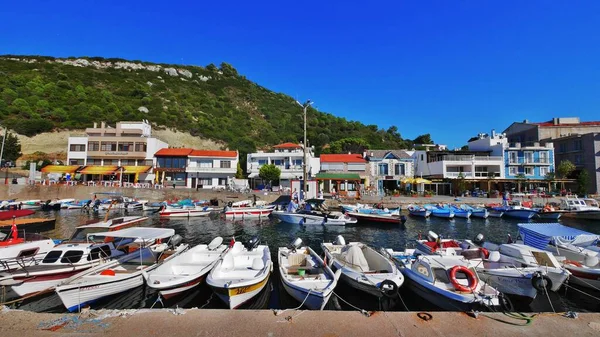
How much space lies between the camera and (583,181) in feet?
149

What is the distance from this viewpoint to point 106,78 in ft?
330

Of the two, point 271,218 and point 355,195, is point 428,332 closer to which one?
point 271,218

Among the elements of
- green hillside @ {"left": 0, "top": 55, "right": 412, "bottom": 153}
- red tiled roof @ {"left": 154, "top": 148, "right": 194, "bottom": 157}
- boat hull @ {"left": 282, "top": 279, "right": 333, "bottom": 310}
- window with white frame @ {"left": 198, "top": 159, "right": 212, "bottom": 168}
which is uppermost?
green hillside @ {"left": 0, "top": 55, "right": 412, "bottom": 153}

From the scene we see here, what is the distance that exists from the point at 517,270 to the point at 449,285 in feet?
9.77

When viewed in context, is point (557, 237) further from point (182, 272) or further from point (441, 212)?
point (441, 212)

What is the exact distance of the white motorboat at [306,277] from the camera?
337 inches

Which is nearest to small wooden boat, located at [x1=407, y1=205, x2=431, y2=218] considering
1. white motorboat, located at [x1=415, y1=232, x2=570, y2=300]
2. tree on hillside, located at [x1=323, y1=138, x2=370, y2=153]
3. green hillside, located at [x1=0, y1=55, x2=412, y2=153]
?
white motorboat, located at [x1=415, y1=232, x2=570, y2=300]

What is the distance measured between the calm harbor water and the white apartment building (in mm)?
20698

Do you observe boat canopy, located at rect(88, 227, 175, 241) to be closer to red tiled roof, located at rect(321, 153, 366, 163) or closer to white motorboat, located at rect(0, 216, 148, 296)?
white motorboat, located at rect(0, 216, 148, 296)

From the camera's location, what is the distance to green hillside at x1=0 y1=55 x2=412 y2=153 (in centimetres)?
6706

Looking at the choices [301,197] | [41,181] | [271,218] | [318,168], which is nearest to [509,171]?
[318,168]

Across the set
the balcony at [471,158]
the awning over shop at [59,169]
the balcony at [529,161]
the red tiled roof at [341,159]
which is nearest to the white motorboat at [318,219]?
the red tiled roof at [341,159]

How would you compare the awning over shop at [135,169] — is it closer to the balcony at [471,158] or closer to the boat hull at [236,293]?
the boat hull at [236,293]

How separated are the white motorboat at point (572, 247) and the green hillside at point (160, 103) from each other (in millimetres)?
63500
